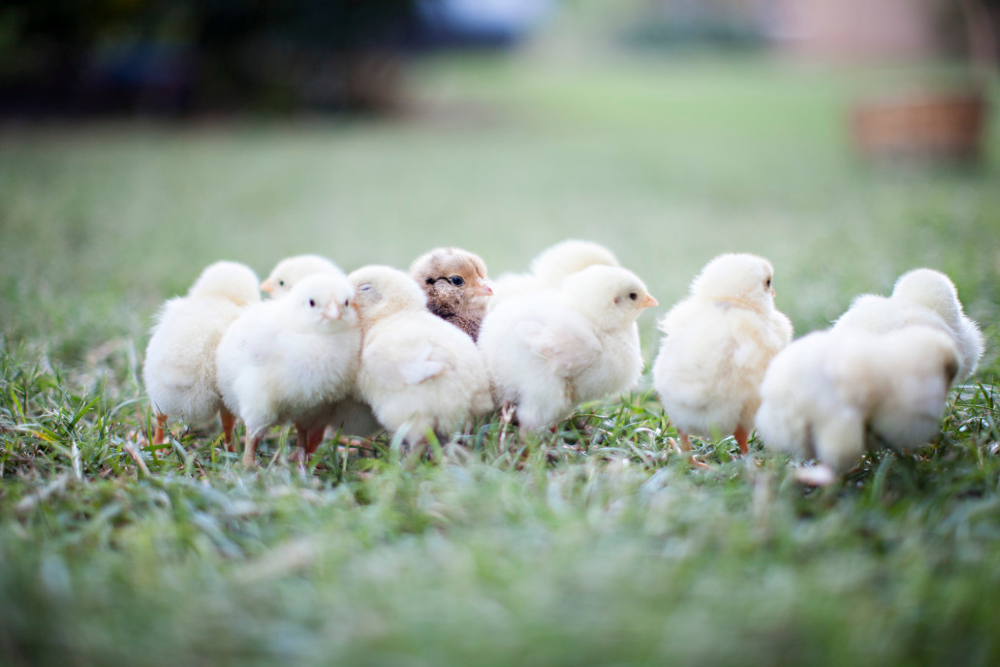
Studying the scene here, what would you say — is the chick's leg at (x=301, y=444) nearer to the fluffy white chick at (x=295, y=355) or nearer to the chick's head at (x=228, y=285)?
the fluffy white chick at (x=295, y=355)

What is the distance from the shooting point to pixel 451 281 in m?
2.21

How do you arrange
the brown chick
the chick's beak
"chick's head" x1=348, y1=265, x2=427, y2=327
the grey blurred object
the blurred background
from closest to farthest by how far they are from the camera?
1. the chick's beak
2. "chick's head" x1=348, y1=265, x2=427, y2=327
3. the brown chick
4. the blurred background
5. the grey blurred object

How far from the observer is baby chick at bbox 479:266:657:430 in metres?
1.87

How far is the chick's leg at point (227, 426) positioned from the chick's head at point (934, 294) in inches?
83.5

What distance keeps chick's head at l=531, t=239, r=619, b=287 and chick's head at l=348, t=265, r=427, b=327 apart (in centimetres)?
52

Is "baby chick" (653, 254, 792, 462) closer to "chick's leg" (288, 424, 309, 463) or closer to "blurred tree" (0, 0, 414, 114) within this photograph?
"chick's leg" (288, 424, 309, 463)

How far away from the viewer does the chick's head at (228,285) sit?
2.20 m

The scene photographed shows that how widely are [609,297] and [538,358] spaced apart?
11.5 inches

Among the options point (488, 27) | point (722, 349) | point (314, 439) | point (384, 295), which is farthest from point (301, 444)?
point (488, 27)

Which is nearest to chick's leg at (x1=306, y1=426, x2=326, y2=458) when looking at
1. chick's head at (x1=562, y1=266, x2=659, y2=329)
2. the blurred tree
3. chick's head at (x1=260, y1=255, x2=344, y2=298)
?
chick's head at (x1=260, y1=255, x2=344, y2=298)

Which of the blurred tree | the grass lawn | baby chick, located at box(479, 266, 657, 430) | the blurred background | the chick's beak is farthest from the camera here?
the blurred tree

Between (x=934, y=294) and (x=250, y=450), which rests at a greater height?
(x=934, y=294)

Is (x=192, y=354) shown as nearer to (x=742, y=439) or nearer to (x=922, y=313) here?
(x=742, y=439)

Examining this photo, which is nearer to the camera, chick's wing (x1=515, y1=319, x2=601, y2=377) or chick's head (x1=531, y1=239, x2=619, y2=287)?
chick's wing (x1=515, y1=319, x2=601, y2=377)
